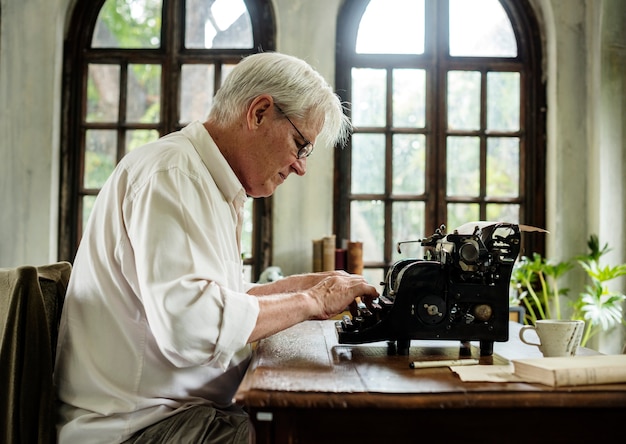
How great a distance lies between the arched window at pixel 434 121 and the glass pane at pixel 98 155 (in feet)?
5.28

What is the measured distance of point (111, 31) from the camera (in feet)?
15.0

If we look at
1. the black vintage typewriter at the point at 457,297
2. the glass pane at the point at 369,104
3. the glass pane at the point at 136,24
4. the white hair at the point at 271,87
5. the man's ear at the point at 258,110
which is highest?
the glass pane at the point at 136,24

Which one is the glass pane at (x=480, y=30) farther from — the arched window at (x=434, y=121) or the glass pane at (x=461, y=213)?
the glass pane at (x=461, y=213)

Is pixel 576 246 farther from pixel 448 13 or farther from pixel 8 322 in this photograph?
pixel 8 322

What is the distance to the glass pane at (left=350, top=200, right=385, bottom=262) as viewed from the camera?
4516 millimetres

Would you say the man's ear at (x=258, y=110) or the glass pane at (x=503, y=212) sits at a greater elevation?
the man's ear at (x=258, y=110)

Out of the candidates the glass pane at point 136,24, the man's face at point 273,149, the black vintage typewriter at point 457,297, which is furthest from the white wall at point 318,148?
the black vintage typewriter at point 457,297

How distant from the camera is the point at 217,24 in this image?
455 centimetres

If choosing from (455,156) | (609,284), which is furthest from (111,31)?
(609,284)

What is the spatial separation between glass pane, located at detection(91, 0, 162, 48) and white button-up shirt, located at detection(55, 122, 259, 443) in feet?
10.1

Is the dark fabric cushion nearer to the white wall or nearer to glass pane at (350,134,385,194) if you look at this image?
the white wall

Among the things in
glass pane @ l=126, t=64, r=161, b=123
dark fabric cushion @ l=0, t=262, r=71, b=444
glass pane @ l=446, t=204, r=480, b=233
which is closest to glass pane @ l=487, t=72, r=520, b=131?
glass pane @ l=446, t=204, r=480, b=233

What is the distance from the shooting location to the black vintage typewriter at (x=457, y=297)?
5.77 feet

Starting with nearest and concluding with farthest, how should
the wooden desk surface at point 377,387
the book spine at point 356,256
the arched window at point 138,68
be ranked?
1. the wooden desk surface at point 377,387
2. the book spine at point 356,256
3. the arched window at point 138,68
